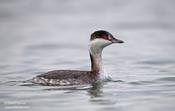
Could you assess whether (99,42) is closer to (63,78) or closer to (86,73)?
(86,73)

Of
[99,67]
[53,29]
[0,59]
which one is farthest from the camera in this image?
[53,29]

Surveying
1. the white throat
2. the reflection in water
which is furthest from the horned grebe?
the reflection in water

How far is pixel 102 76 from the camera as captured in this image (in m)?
21.8

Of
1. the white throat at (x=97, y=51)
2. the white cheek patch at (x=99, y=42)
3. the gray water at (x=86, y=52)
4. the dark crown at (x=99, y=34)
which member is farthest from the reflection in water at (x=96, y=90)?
the dark crown at (x=99, y=34)

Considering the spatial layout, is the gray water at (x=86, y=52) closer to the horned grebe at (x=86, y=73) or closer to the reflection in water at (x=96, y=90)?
the reflection in water at (x=96, y=90)

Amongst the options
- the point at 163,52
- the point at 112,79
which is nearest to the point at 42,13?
the point at 163,52

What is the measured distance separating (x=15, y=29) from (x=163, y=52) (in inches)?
417

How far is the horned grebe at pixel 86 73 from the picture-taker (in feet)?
68.8

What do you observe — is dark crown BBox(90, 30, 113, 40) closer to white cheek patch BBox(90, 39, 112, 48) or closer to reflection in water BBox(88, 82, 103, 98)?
white cheek patch BBox(90, 39, 112, 48)

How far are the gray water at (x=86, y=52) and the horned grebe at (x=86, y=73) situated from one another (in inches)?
9.3

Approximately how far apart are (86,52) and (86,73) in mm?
8141

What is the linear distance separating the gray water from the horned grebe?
237 mm

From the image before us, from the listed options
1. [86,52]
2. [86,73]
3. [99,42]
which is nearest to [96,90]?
[86,73]

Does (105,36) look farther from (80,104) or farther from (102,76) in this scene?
(80,104)
